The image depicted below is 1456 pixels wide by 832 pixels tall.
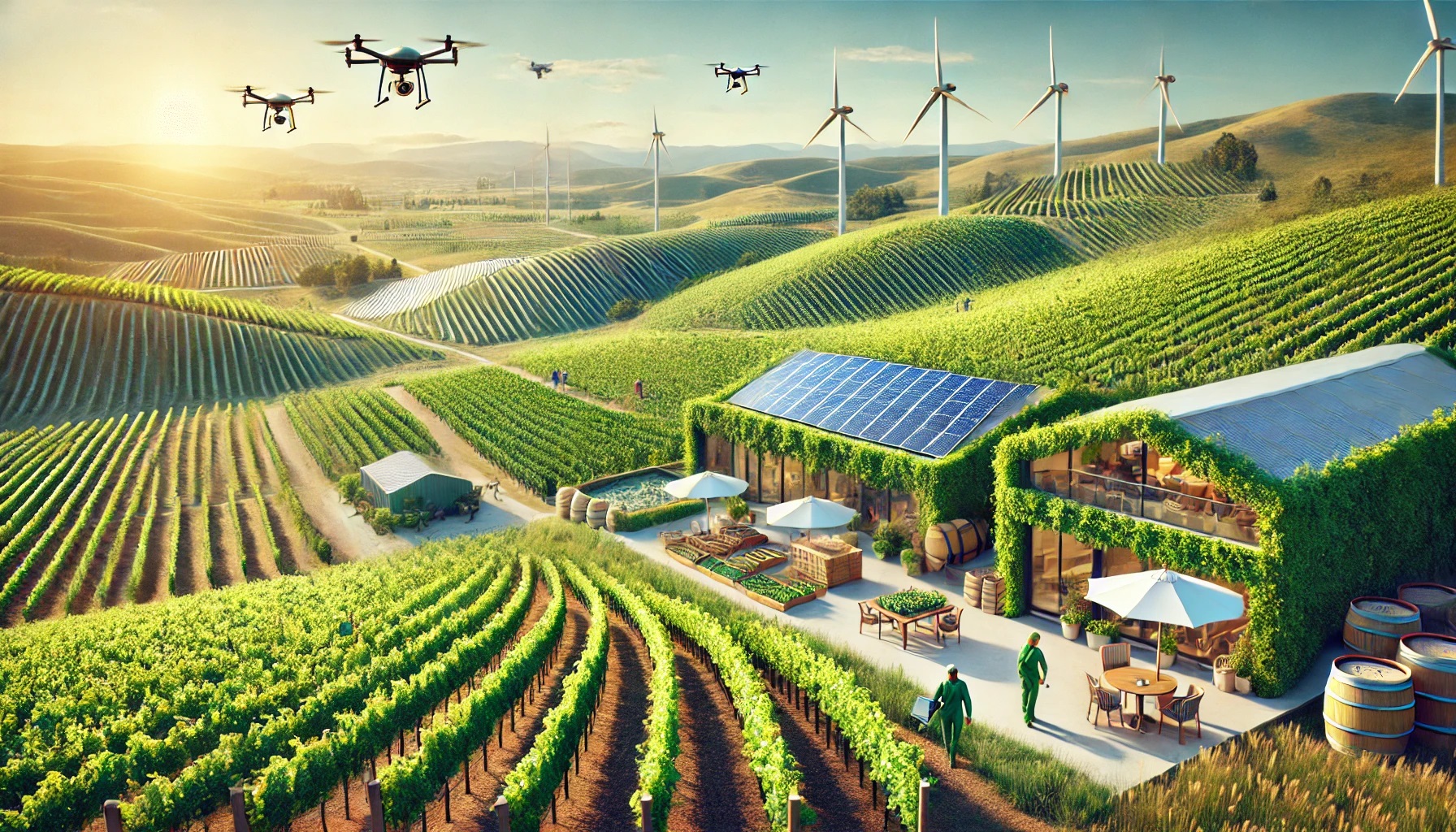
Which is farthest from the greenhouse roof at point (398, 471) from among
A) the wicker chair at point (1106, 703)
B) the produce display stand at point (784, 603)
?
the wicker chair at point (1106, 703)

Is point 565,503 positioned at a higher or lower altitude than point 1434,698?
lower

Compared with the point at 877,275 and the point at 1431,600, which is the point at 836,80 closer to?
the point at 877,275

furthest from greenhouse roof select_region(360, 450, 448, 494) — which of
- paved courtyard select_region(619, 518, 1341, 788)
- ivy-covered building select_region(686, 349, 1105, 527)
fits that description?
paved courtyard select_region(619, 518, 1341, 788)

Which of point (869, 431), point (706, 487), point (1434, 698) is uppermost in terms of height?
point (869, 431)

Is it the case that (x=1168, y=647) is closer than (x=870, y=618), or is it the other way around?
(x=1168, y=647)

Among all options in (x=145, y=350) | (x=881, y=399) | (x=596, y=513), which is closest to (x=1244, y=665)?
(x=881, y=399)

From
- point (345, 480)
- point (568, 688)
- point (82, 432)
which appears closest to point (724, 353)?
point (345, 480)

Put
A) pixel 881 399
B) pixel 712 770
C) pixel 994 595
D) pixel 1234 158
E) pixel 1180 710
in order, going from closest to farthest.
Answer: pixel 712 770
pixel 1180 710
pixel 994 595
pixel 881 399
pixel 1234 158

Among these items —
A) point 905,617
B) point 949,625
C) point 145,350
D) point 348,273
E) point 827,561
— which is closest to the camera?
point 905,617

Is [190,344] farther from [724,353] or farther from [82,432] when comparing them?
[724,353]
